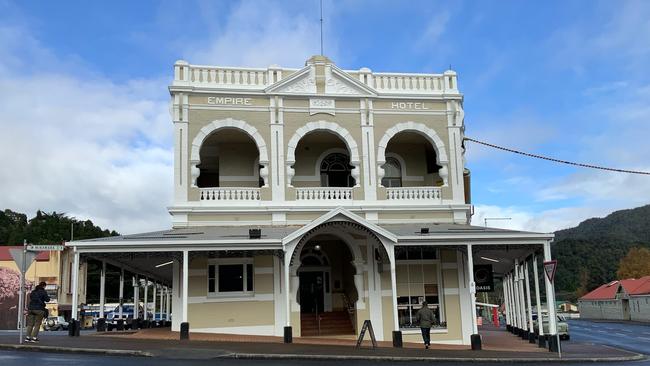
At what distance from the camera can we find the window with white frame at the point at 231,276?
2081cm

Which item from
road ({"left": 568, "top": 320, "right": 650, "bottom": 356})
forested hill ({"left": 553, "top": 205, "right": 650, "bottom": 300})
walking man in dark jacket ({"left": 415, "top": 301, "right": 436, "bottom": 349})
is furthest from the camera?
forested hill ({"left": 553, "top": 205, "right": 650, "bottom": 300})

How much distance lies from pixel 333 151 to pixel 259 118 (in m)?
3.57

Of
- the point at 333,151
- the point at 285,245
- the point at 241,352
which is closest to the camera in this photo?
the point at 241,352

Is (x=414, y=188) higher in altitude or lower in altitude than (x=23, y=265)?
higher

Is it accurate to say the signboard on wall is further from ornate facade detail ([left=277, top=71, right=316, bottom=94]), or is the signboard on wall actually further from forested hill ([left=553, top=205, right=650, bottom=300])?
forested hill ([left=553, top=205, right=650, bottom=300])

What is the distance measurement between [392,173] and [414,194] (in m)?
2.12

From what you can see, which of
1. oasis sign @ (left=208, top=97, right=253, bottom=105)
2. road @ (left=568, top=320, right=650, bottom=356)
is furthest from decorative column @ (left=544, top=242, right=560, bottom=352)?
oasis sign @ (left=208, top=97, right=253, bottom=105)

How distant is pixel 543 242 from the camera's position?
20188mm

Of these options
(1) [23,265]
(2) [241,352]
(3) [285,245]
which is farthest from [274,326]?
(1) [23,265]

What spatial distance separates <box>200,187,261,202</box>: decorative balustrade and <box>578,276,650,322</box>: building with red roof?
48230 mm

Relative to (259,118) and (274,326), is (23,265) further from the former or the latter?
(259,118)

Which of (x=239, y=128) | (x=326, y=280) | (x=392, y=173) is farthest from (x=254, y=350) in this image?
(x=392, y=173)

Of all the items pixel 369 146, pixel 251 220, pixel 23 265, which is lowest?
pixel 23 265

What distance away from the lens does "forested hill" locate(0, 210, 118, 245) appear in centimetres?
7444
